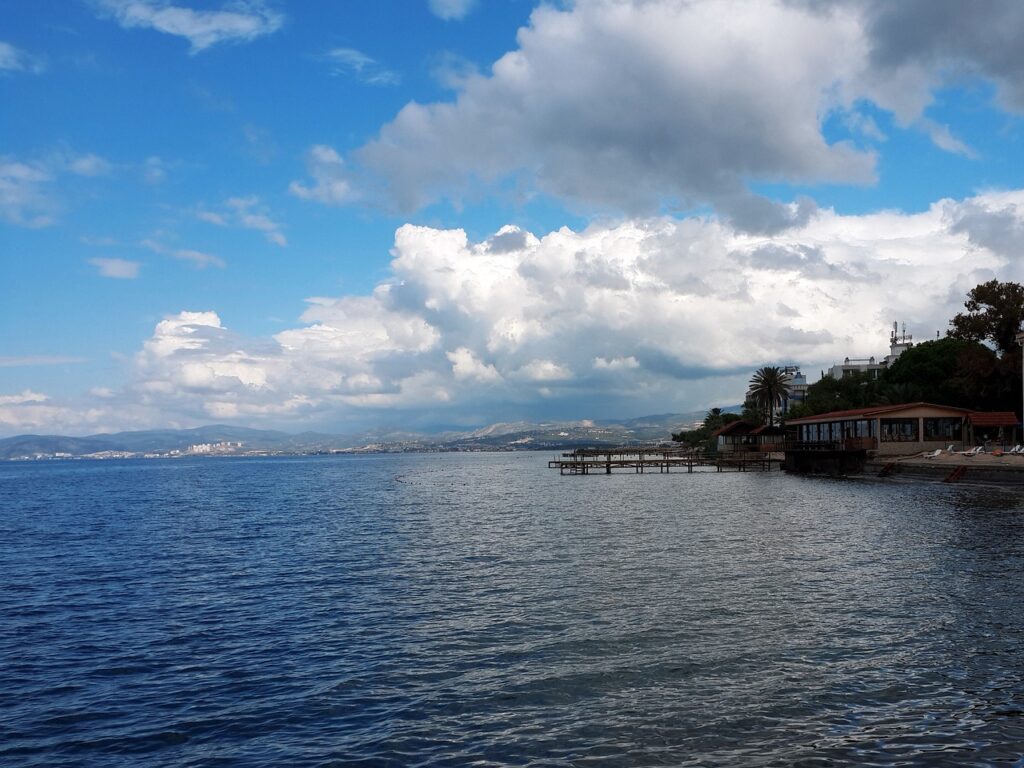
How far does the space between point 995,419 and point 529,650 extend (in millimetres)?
75276

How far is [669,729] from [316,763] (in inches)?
216

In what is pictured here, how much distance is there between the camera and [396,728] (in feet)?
41.7

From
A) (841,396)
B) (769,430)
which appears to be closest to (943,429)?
(769,430)

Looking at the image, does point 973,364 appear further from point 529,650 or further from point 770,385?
point 529,650

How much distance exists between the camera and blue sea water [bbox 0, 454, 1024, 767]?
12062mm

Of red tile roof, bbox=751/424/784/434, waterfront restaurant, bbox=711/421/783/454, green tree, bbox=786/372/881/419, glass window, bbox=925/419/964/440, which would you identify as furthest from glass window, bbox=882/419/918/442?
red tile roof, bbox=751/424/784/434

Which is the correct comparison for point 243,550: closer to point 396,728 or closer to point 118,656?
point 118,656

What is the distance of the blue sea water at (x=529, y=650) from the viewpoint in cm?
1206

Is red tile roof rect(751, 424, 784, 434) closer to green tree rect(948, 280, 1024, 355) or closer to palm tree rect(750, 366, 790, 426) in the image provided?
palm tree rect(750, 366, 790, 426)

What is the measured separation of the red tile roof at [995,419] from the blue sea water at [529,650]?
152 feet

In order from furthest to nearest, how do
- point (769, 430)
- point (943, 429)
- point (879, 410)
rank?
1. point (769, 430)
2. point (879, 410)
3. point (943, 429)

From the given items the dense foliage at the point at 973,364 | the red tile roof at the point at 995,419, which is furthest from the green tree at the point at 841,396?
the red tile roof at the point at 995,419

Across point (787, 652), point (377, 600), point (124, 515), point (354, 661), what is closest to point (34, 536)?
point (124, 515)

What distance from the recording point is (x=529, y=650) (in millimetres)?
16781
